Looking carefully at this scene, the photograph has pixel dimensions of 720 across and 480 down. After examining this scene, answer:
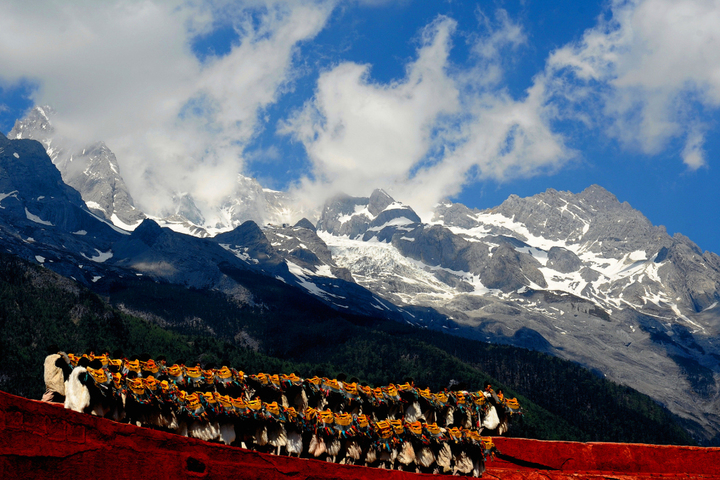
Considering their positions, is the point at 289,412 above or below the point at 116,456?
above

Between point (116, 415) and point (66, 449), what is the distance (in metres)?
3.40

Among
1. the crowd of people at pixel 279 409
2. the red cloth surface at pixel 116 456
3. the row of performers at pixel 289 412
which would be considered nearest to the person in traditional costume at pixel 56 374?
the crowd of people at pixel 279 409

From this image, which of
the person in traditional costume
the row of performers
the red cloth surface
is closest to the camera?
the red cloth surface

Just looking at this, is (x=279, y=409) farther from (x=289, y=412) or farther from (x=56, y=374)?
(x=56, y=374)

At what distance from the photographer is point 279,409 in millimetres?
33250

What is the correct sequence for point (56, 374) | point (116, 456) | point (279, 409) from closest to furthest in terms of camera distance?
point (116, 456) → point (56, 374) → point (279, 409)

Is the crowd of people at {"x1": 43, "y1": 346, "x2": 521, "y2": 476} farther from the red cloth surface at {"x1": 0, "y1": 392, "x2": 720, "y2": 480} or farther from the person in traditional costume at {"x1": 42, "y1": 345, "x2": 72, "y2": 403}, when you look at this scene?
the red cloth surface at {"x1": 0, "y1": 392, "x2": 720, "y2": 480}

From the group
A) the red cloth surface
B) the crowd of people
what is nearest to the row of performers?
the crowd of people

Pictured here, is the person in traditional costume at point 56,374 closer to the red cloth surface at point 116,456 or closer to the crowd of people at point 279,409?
the crowd of people at point 279,409

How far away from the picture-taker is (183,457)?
1148 inches

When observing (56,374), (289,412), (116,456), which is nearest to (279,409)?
(289,412)

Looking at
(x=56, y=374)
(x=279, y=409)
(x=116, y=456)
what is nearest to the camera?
(x=116, y=456)

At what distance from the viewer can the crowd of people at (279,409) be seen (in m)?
30.4

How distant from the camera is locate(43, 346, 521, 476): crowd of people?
3038 centimetres
